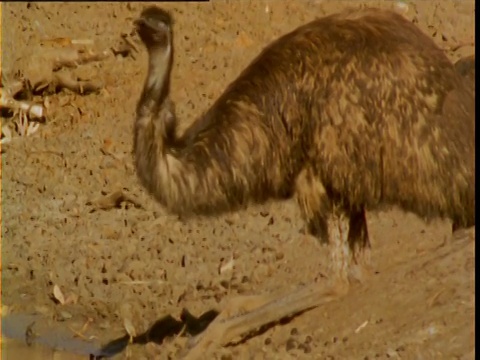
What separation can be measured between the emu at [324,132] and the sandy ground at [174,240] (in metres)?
0.42

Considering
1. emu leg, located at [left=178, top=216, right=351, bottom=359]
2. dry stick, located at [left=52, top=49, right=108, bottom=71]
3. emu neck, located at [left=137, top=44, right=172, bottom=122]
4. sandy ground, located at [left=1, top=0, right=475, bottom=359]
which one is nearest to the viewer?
emu neck, located at [left=137, top=44, right=172, bottom=122]

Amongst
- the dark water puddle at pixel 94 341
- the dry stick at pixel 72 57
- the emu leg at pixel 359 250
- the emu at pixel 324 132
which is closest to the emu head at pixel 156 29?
the emu at pixel 324 132

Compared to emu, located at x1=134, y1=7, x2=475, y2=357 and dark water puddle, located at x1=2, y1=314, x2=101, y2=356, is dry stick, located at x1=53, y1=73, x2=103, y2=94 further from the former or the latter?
emu, located at x1=134, y1=7, x2=475, y2=357

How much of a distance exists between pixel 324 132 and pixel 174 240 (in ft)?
6.36

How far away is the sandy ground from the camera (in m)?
5.20

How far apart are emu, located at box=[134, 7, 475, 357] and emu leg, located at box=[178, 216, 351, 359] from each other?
1 centimetres

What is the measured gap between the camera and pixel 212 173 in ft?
16.1

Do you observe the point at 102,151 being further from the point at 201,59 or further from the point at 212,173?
the point at 212,173

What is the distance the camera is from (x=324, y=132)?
15.6ft

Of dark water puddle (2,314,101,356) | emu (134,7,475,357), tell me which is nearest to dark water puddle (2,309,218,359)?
dark water puddle (2,314,101,356)

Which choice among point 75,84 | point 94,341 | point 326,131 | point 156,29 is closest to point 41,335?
point 94,341

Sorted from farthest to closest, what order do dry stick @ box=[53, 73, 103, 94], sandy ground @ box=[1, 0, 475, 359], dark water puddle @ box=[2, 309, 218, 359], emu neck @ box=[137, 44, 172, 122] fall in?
dry stick @ box=[53, 73, 103, 94] → dark water puddle @ box=[2, 309, 218, 359] → sandy ground @ box=[1, 0, 475, 359] → emu neck @ box=[137, 44, 172, 122]

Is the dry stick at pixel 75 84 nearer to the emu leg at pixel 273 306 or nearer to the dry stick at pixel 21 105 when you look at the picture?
the dry stick at pixel 21 105

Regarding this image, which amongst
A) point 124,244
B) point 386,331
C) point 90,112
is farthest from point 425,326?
point 90,112
